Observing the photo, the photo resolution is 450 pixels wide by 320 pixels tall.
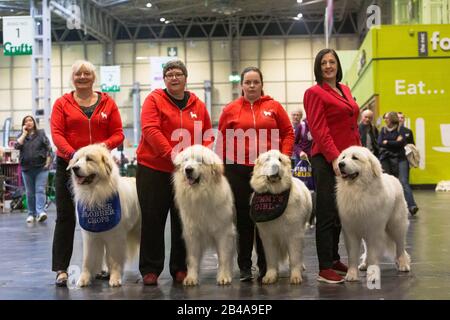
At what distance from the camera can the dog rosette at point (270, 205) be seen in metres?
4.67

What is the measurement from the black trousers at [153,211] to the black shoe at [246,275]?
0.54 meters

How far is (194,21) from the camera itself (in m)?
33.3

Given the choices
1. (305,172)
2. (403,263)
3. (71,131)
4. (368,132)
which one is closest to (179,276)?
(71,131)

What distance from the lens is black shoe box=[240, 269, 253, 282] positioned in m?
4.91

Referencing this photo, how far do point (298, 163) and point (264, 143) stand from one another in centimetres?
337

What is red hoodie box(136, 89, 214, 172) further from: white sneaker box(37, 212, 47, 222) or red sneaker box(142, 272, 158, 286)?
white sneaker box(37, 212, 47, 222)

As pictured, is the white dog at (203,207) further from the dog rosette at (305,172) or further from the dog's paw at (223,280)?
the dog rosette at (305,172)

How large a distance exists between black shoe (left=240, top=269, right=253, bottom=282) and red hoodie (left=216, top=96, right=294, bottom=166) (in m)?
0.90

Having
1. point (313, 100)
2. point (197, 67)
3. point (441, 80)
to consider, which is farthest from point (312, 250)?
point (197, 67)

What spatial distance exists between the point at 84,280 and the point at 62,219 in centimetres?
56

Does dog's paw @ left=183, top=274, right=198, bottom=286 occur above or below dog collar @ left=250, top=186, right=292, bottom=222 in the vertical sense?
below

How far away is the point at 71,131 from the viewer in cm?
493

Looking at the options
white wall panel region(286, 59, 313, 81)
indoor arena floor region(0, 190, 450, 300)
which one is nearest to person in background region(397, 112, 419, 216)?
indoor arena floor region(0, 190, 450, 300)
